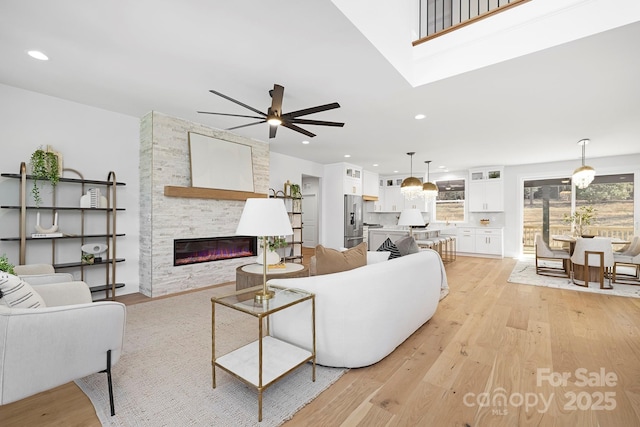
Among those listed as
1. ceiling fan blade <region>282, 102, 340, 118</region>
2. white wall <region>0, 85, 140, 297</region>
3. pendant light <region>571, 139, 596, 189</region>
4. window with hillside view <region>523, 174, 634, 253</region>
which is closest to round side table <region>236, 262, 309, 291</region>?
ceiling fan blade <region>282, 102, 340, 118</region>

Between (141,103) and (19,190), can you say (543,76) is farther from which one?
(19,190)

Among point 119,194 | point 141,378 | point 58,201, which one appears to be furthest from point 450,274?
point 58,201

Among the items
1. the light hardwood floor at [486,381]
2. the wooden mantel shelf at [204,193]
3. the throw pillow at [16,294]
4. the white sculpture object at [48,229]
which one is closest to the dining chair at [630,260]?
the light hardwood floor at [486,381]

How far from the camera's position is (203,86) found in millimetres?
3143

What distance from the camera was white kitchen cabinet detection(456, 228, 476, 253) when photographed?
308 inches

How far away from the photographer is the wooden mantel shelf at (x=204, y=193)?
13.1 feet

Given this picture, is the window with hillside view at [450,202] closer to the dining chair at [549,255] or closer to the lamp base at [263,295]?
the dining chair at [549,255]

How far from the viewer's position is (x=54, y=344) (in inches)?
54.7

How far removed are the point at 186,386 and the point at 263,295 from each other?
2.54 feet

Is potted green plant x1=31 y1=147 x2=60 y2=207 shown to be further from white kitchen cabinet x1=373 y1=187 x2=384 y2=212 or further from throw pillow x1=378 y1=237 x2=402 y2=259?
white kitchen cabinet x1=373 y1=187 x2=384 y2=212

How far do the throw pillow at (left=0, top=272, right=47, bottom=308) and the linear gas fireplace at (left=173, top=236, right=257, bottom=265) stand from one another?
257 cm

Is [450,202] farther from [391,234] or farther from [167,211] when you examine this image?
[167,211]

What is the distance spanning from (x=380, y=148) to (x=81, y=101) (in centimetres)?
489

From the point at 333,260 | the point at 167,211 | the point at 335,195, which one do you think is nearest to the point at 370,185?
the point at 335,195
